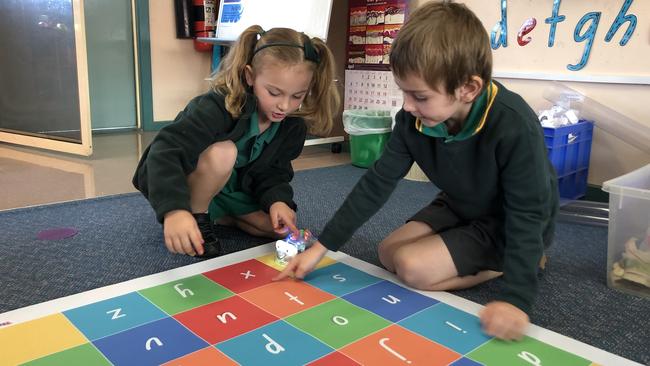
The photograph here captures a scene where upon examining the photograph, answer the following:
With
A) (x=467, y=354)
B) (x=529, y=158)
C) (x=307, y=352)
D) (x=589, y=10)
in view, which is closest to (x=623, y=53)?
(x=589, y=10)

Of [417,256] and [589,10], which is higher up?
[589,10]

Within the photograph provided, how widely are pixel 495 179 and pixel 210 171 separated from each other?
1.82 ft

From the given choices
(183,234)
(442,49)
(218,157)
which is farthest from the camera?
(218,157)

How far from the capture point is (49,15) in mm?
2316

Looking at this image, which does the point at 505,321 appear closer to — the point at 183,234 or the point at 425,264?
the point at 425,264

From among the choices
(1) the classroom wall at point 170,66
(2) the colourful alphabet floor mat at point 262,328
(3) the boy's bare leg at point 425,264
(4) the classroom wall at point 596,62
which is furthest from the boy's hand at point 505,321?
(1) the classroom wall at point 170,66

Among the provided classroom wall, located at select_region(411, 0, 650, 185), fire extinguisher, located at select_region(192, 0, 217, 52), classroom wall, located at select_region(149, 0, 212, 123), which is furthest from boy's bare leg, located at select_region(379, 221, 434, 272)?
classroom wall, located at select_region(149, 0, 212, 123)

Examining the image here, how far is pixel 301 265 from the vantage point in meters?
0.92

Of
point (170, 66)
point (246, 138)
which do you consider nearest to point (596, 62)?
point (246, 138)

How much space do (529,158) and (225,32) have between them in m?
1.72

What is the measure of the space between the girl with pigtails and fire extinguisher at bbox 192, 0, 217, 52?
1780mm

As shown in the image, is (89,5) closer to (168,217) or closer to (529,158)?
(168,217)

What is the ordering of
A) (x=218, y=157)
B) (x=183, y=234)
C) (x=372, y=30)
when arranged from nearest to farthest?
(x=183, y=234) → (x=218, y=157) → (x=372, y=30)

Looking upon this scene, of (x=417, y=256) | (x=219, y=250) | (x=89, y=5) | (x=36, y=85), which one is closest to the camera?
(x=417, y=256)
